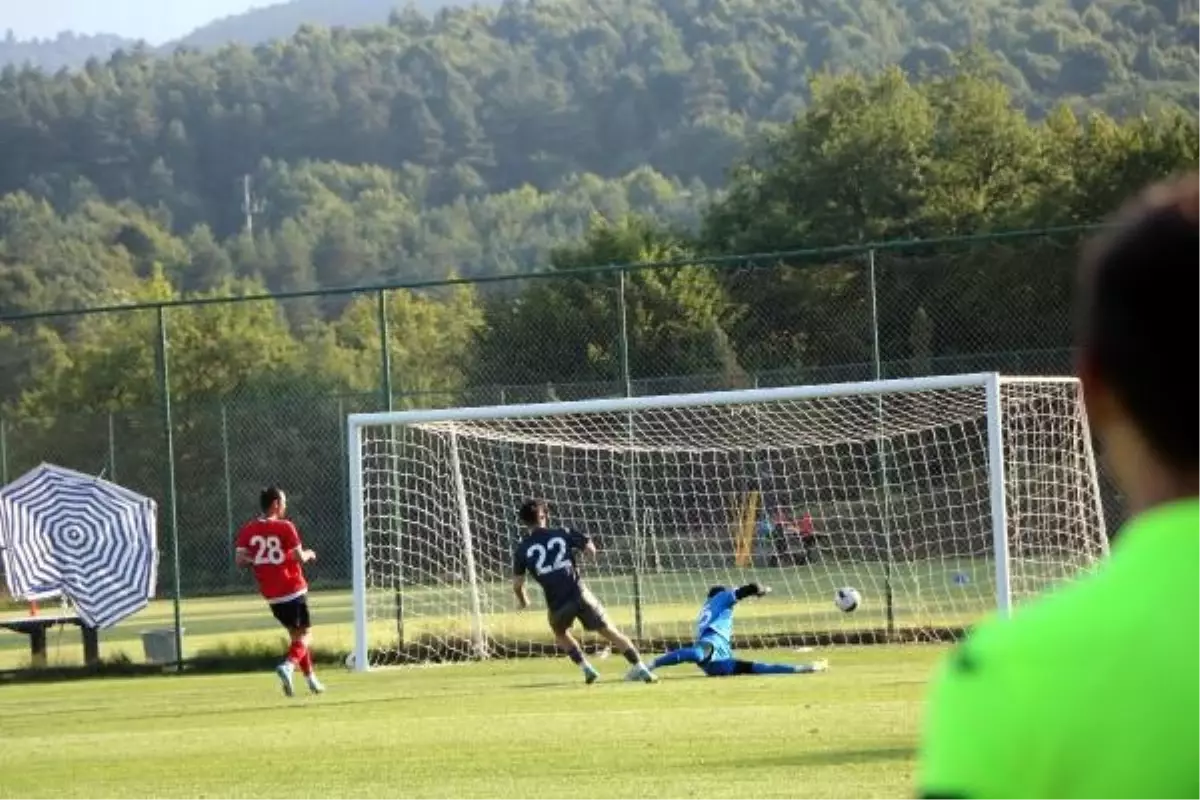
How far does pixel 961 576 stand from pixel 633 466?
3201mm

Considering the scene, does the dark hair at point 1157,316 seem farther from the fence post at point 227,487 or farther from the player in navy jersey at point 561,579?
the fence post at point 227,487

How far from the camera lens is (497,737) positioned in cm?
1440

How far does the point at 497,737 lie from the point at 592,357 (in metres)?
10.7

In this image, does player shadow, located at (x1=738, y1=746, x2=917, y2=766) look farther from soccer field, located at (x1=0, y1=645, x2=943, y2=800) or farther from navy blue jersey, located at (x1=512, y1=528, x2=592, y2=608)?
navy blue jersey, located at (x1=512, y1=528, x2=592, y2=608)

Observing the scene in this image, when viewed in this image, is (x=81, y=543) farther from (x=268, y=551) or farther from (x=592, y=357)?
(x=268, y=551)

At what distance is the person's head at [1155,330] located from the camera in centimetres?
200

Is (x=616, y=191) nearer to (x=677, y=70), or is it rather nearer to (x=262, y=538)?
(x=677, y=70)

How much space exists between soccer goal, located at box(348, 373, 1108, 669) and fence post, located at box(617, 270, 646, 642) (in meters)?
0.02

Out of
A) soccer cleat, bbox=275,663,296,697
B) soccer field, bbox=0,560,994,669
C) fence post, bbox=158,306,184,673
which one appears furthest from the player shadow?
fence post, bbox=158,306,184,673

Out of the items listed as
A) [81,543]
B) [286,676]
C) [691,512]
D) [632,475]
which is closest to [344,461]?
[81,543]

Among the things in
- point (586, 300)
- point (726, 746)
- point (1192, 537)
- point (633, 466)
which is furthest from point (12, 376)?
point (1192, 537)

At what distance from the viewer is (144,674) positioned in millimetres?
23672

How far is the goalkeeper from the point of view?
1864 centimetres

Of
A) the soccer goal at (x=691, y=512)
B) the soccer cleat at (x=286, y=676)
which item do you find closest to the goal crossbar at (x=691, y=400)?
the soccer goal at (x=691, y=512)
